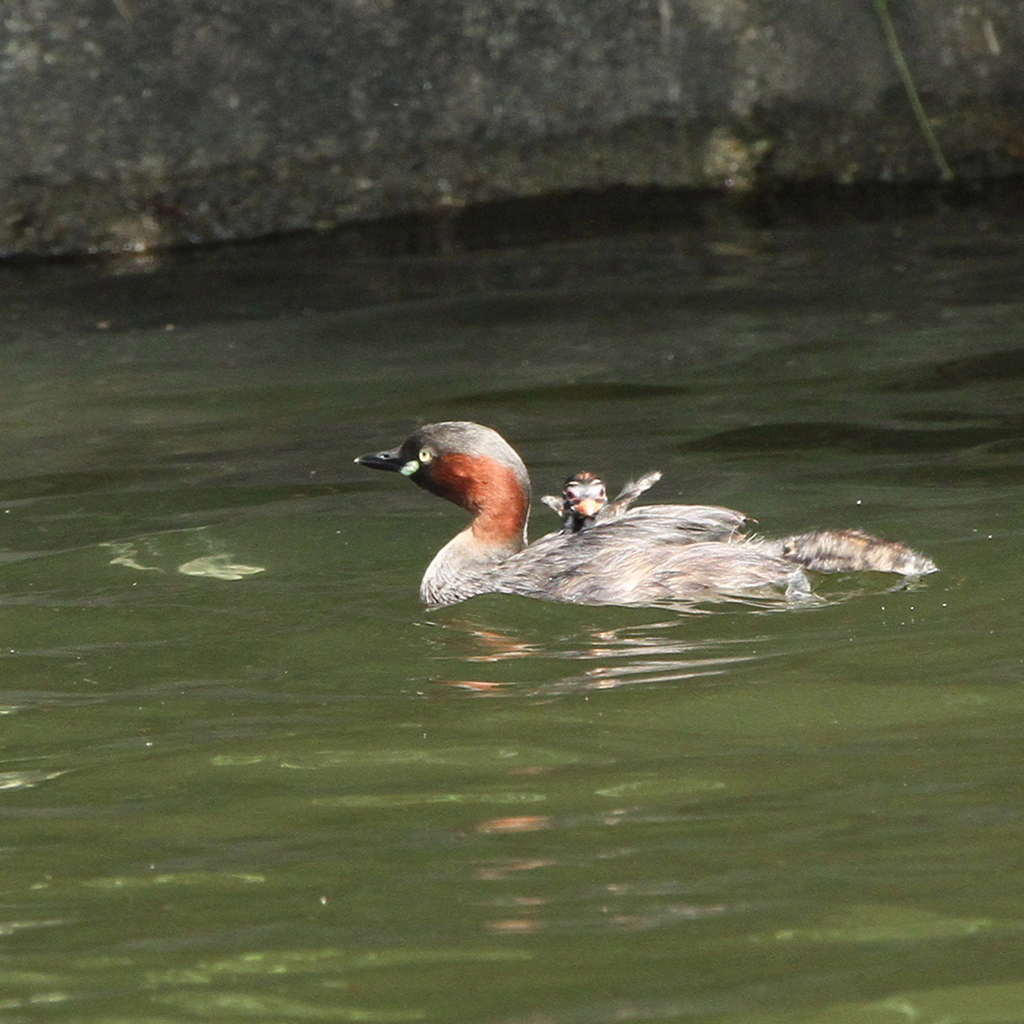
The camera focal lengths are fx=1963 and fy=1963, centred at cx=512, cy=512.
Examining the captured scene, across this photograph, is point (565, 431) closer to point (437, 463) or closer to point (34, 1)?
point (437, 463)

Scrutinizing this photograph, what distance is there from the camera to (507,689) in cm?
465

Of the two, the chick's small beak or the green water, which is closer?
the green water

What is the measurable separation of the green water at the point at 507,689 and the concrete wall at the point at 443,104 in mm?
1747

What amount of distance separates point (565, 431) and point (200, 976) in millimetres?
4752

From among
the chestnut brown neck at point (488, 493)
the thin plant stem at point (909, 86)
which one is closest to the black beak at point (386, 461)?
the chestnut brown neck at point (488, 493)

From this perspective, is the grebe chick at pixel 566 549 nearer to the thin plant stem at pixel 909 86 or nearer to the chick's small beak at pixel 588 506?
the chick's small beak at pixel 588 506

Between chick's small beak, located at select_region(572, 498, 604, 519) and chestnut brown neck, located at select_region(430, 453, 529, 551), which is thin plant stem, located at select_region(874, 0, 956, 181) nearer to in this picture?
chestnut brown neck, located at select_region(430, 453, 529, 551)

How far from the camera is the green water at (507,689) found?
301cm

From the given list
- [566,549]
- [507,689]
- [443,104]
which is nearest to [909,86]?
[443,104]

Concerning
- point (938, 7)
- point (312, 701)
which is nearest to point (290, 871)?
point (312, 701)

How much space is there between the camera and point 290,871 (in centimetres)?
346

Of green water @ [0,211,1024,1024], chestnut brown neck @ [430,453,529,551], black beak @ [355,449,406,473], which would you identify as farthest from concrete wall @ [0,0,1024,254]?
chestnut brown neck @ [430,453,529,551]

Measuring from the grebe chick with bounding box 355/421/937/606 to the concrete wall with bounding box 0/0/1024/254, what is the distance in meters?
5.39

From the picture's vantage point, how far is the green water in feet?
9.89
